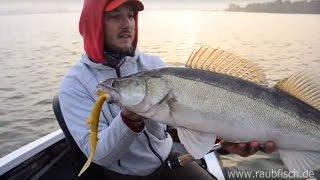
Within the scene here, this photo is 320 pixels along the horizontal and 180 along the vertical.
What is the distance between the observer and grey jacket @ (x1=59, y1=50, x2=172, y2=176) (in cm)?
311

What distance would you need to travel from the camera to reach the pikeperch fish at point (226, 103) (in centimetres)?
261

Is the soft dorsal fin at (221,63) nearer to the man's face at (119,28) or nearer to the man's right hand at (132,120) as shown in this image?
the man's right hand at (132,120)

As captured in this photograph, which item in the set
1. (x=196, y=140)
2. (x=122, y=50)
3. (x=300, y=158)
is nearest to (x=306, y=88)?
(x=300, y=158)

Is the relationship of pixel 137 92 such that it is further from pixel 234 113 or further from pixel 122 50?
pixel 122 50

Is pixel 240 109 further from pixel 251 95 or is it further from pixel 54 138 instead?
pixel 54 138

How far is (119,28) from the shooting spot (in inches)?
149

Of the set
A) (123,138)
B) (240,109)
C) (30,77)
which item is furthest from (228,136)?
(30,77)

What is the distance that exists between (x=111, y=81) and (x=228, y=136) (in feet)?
2.97

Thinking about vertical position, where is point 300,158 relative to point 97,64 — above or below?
below

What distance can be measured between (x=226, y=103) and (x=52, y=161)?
2.80 meters

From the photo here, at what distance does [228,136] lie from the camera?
272cm

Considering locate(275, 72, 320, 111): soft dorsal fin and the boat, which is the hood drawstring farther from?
locate(275, 72, 320, 111): soft dorsal fin

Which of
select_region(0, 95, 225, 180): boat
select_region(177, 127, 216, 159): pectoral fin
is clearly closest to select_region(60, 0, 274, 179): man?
select_region(0, 95, 225, 180): boat

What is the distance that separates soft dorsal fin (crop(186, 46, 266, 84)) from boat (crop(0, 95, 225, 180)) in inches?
66.4
